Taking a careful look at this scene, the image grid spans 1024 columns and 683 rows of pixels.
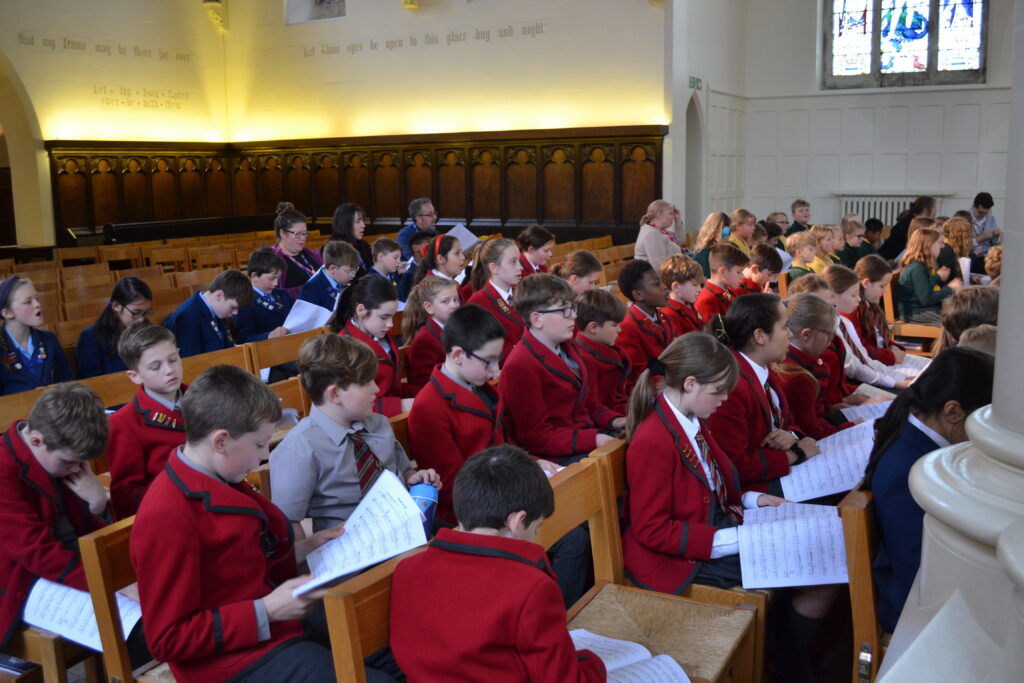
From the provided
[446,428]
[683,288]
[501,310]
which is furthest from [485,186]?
[446,428]

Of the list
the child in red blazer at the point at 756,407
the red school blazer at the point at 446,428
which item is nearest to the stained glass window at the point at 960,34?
the child in red blazer at the point at 756,407

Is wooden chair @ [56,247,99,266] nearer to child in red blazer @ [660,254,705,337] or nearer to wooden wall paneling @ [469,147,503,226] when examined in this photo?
wooden wall paneling @ [469,147,503,226]

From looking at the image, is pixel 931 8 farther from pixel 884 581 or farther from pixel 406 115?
pixel 884 581

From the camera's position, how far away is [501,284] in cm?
580

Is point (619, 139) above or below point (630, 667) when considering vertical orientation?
above

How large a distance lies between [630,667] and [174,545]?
1131 millimetres

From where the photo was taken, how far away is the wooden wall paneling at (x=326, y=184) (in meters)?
16.0

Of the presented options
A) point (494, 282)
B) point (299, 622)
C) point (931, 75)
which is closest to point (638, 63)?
point (931, 75)

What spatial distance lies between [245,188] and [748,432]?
15.1 metres

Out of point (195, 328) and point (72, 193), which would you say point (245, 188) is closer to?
point (72, 193)

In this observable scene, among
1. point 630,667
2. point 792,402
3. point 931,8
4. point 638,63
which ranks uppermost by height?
point 931,8

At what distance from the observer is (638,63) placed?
1329cm

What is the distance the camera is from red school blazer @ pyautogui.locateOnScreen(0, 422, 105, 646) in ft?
8.23

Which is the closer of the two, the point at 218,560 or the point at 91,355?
the point at 218,560
